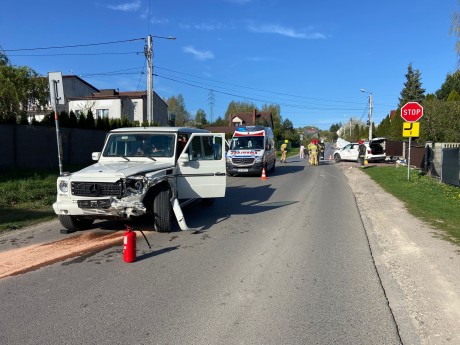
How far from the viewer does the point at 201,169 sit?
8.91 m

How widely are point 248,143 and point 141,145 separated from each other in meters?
13.0

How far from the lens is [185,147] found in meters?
8.92

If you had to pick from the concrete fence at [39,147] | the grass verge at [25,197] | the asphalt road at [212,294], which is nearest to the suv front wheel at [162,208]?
the asphalt road at [212,294]

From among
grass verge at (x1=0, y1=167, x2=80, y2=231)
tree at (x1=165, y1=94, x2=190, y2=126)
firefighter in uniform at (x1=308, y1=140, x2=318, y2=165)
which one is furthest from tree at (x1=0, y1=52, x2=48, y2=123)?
tree at (x1=165, y1=94, x2=190, y2=126)

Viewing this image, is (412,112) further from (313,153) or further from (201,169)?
(313,153)

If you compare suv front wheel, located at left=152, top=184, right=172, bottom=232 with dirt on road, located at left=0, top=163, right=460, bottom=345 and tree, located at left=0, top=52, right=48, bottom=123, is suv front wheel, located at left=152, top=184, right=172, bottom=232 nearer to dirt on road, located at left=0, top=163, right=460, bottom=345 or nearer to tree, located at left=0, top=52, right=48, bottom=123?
dirt on road, located at left=0, top=163, right=460, bottom=345

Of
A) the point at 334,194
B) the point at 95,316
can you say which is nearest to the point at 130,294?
the point at 95,316

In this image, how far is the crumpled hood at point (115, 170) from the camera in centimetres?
706

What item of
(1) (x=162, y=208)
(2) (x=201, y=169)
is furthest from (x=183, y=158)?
(1) (x=162, y=208)

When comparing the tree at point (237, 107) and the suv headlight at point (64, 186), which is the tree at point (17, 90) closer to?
the suv headlight at point (64, 186)

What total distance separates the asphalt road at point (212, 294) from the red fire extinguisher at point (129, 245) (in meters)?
0.11

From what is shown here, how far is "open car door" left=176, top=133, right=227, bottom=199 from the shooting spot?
8.69 meters

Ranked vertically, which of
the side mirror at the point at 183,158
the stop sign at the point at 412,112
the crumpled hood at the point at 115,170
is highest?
the stop sign at the point at 412,112

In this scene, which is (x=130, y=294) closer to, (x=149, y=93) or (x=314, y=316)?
(x=314, y=316)
